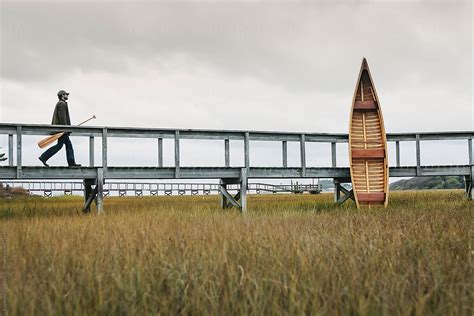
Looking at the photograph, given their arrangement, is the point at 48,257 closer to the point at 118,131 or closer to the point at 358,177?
the point at 118,131

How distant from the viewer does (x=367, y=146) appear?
46.2 ft

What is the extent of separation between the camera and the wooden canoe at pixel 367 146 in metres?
13.3

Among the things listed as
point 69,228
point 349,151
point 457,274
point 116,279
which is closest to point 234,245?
point 116,279

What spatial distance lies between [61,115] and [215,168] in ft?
13.8

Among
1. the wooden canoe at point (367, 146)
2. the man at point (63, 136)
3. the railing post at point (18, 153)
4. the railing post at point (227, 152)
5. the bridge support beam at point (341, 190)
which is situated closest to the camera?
the railing post at point (18, 153)

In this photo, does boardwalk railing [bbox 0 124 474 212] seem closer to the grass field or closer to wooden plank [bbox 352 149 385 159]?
wooden plank [bbox 352 149 385 159]

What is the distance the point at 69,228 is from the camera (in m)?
7.00

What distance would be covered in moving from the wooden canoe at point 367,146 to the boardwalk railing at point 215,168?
43 centimetres

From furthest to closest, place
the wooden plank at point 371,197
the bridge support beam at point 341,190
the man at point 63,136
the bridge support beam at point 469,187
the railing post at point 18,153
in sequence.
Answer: the bridge support beam at point 469,187
the bridge support beam at point 341,190
the wooden plank at point 371,197
the man at point 63,136
the railing post at point 18,153

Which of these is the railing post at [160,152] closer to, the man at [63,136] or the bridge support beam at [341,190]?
the man at [63,136]

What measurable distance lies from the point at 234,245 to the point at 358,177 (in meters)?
9.49

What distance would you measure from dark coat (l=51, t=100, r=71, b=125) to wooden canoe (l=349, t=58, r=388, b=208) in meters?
7.93

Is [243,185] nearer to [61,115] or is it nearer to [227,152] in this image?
[227,152]

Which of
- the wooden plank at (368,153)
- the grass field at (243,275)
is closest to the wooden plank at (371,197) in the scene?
the wooden plank at (368,153)
